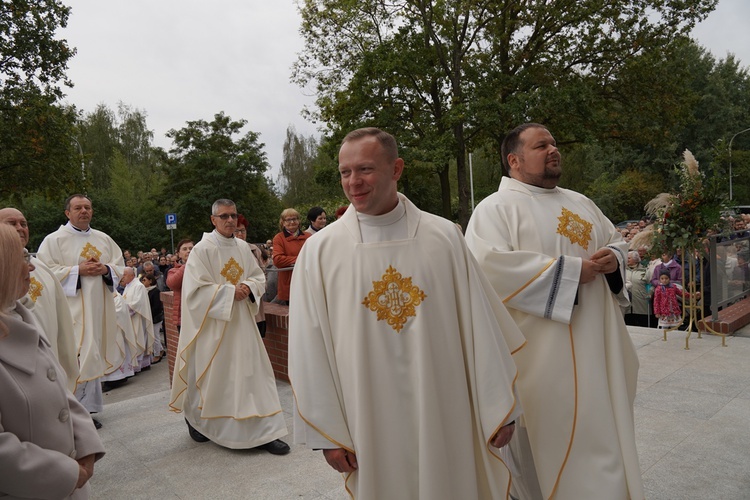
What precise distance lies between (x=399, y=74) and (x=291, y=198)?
29.1m

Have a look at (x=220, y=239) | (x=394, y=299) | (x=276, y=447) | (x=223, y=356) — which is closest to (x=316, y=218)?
(x=220, y=239)

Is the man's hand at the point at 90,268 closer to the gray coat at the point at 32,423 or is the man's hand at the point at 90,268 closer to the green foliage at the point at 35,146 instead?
the gray coat at the point at 32,423

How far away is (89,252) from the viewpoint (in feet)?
21.9

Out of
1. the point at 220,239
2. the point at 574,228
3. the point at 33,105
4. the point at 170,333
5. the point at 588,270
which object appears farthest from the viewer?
the point at 33,105

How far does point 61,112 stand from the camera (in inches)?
858

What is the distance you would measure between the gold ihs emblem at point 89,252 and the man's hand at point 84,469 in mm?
4895

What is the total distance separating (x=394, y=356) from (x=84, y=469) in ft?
4.27

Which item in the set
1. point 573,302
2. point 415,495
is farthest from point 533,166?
point 415,495

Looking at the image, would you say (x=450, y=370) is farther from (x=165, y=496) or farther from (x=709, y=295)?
(x=709, y=295)

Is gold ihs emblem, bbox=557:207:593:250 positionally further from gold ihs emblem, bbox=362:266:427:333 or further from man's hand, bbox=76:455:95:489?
man's hand, bbox=76:455:95:489

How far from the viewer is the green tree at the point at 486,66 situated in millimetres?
20156

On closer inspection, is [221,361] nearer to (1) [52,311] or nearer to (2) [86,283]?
(1) [52,311]

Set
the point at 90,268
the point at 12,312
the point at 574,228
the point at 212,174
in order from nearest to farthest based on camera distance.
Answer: the point at 12,312
the point at 574,228
the point at 90,268
the point at 212,174

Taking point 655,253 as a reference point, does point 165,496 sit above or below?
below
